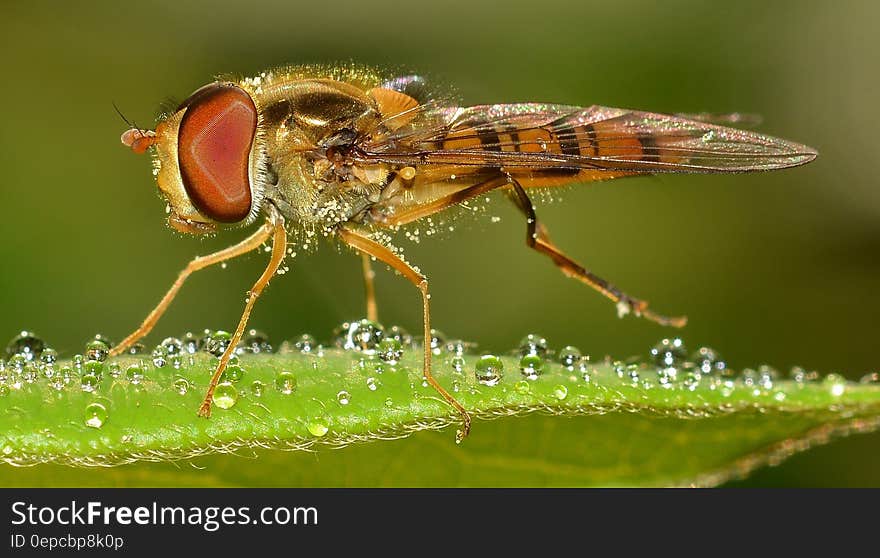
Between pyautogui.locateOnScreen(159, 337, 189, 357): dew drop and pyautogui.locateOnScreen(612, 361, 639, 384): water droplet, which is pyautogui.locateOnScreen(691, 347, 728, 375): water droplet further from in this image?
pyautogui.locateOnScreen(159, 337, 189, 357): dew drop

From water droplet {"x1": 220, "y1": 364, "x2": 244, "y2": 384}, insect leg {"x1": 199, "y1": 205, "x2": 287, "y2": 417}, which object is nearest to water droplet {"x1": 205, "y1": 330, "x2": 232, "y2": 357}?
insect leg {"x1": 199, "y1": 205, "x2": 287, "y2": 417}

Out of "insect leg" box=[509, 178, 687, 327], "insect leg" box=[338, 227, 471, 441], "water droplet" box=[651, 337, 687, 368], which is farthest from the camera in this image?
"insect leg" box=[509, 178, 687, 327]

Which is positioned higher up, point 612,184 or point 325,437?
point 612,184

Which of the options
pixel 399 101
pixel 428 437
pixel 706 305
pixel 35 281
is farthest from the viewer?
pixel 706 305

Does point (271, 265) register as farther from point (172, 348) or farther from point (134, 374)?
point (134, 374)

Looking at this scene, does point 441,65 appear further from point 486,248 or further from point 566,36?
point 486,248

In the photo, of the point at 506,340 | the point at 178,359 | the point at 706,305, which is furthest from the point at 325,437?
the point at 706,305

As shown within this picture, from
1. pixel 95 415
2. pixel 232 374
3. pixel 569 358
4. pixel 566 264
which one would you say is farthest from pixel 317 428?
pixel 566 264

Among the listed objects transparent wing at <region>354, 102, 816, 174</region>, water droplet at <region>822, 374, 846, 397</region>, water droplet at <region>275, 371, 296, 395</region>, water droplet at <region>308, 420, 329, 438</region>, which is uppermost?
transparent wing at <region>354, 102, 816, 174</region>
